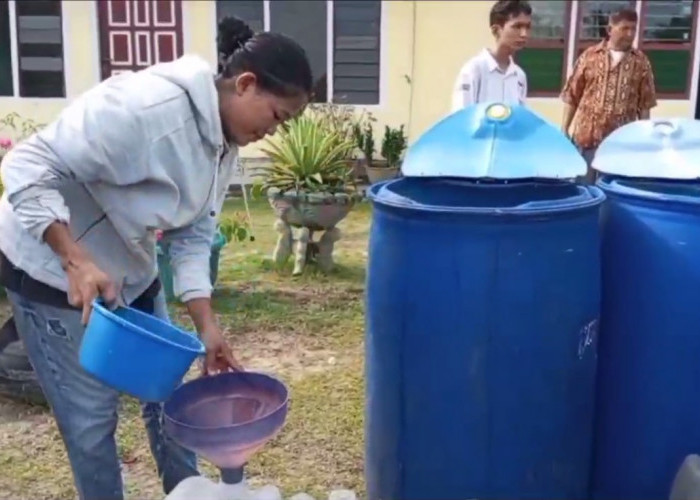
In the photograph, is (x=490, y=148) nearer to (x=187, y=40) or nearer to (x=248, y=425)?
(x=248, y=425)

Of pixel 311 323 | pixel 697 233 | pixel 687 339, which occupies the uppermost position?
pixel 697 233

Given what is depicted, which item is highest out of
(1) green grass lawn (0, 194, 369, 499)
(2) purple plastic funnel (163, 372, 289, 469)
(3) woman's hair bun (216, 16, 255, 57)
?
(3) woman's hair bun (216, 16, 255, 57)

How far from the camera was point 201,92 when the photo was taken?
196cm

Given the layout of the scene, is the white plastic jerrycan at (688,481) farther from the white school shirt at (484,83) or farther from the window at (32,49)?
the window at (32,49)

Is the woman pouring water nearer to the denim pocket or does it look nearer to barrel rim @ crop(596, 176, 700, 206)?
the denim pocket

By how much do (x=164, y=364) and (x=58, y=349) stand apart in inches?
14.9

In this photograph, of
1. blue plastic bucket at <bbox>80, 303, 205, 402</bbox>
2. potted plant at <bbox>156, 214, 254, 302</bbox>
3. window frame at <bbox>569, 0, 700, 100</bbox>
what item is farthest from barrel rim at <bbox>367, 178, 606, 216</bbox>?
window frame at <bbox>569, 0, 700, 100</bbox>

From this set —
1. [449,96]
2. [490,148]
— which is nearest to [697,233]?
[490,148]

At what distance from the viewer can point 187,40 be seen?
30.2 feet

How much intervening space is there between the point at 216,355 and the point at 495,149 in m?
0.88

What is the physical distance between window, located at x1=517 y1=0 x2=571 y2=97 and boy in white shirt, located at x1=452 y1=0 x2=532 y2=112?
4367mm

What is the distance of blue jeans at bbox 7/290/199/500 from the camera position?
2.09 meters

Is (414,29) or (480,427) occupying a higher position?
(414,29)

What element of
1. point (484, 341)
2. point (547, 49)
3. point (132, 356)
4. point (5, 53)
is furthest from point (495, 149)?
point (5, 53)
